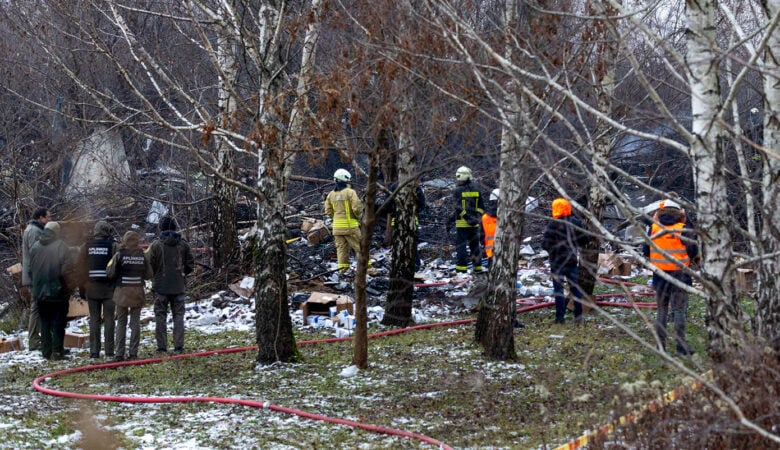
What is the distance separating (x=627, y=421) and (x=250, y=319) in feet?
27.7

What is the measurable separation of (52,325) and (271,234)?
3536 mm

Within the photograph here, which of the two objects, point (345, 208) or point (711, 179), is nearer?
point (711, 179)

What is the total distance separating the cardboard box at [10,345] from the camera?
12.0 m

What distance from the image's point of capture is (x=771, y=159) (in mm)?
5820

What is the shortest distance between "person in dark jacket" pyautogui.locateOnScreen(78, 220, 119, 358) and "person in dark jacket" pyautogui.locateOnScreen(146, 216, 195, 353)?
1.72 feet

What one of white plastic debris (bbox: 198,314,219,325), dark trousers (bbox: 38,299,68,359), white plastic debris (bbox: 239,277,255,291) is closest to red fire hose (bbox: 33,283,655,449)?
dark trousers (bbox: 38,299,68,359)

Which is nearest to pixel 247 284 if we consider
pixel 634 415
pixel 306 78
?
pixel 306 78

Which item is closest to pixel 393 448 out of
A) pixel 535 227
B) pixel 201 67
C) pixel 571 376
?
pixel 571 376

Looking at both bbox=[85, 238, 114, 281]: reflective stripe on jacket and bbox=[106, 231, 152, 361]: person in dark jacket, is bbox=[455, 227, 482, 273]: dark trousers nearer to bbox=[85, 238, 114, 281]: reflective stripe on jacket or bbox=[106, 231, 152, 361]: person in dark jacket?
bbox=[106, 231, 152, 361]: person in dark jacket

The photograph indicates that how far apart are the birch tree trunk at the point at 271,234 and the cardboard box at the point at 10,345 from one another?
4.05m

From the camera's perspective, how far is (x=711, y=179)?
561 cm

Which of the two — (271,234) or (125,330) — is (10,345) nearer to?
(125,330)

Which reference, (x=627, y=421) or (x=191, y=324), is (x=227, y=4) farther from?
(x=627, y=421)

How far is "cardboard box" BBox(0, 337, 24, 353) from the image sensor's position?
1198 cm
